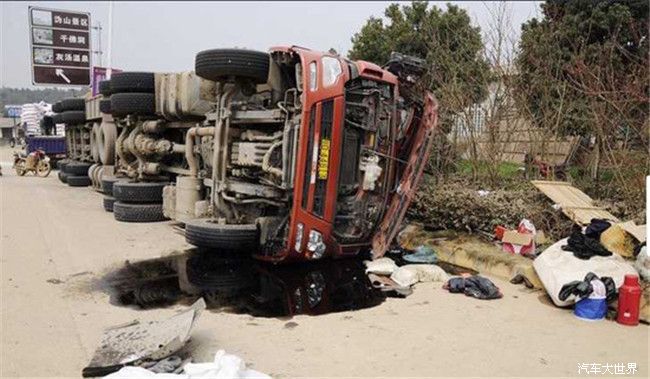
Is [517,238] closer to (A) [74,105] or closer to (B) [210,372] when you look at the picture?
(B) [210,372]

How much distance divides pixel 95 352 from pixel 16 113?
39.8 meters

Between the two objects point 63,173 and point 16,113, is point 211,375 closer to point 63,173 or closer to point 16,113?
point 63,173

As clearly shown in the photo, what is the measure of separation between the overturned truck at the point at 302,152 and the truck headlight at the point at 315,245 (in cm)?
1

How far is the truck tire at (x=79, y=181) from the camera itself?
12922 mm

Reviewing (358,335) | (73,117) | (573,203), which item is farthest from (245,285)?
(73,117)

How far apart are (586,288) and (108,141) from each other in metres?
9.27

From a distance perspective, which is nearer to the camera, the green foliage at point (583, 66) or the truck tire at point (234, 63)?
the truck tire at point (234, 63)

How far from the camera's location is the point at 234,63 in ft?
17.4

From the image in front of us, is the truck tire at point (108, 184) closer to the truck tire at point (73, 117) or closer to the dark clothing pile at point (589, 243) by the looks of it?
the truck tire at point (73, 117)

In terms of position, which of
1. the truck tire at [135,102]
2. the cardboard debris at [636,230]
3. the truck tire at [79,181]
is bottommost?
the truck tire at [79,181]

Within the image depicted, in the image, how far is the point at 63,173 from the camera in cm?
1376

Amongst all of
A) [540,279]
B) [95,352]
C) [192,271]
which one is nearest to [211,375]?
[95,352]

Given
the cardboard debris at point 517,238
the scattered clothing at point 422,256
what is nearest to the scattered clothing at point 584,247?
the cardboard debris at point 517,238

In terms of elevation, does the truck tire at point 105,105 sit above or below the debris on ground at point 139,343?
above
